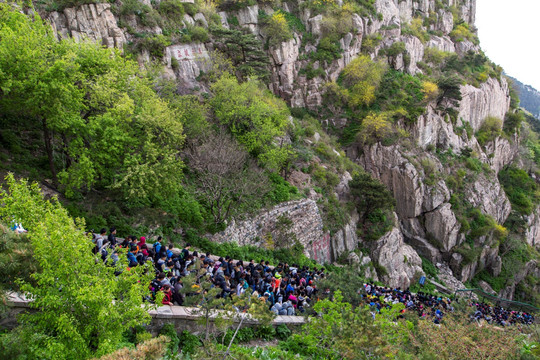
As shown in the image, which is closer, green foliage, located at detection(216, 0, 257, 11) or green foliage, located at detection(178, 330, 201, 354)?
green foliage, located at detection(178, 330, 201, 354)

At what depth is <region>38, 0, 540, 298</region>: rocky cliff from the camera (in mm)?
27969

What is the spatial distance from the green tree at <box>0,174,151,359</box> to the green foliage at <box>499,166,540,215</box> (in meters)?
55.1

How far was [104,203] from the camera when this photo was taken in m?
17.0

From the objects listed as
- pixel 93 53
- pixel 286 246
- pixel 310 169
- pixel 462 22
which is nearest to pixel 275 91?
pixel 310 169

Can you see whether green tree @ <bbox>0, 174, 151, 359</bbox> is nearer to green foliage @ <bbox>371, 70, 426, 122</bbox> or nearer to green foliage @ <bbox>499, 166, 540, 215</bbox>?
green foliage @ <bbox>371, 70, 426, 122</bbox>

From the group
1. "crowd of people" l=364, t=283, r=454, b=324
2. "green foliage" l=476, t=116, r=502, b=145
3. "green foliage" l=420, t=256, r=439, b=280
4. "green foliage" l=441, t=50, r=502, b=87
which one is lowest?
"green foliage" l=420, t=256, r=439, b=280

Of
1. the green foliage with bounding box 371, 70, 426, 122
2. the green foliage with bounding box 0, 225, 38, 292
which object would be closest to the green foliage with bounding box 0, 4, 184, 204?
the green foliage with bounding box 0, 225, 38, 292

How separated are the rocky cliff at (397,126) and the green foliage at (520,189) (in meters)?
1.71

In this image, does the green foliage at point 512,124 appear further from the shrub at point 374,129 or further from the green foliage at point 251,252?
the green foliage at point 251,252

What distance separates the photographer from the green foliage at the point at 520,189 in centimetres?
4794

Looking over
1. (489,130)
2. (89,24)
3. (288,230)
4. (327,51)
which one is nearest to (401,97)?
(327,51)

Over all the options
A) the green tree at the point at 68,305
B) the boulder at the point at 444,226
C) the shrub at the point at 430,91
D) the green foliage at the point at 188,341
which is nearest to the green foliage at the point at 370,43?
the shrub at the point at 430,91

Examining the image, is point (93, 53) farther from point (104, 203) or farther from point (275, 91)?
point (275, 91)

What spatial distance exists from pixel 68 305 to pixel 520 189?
198 ft
